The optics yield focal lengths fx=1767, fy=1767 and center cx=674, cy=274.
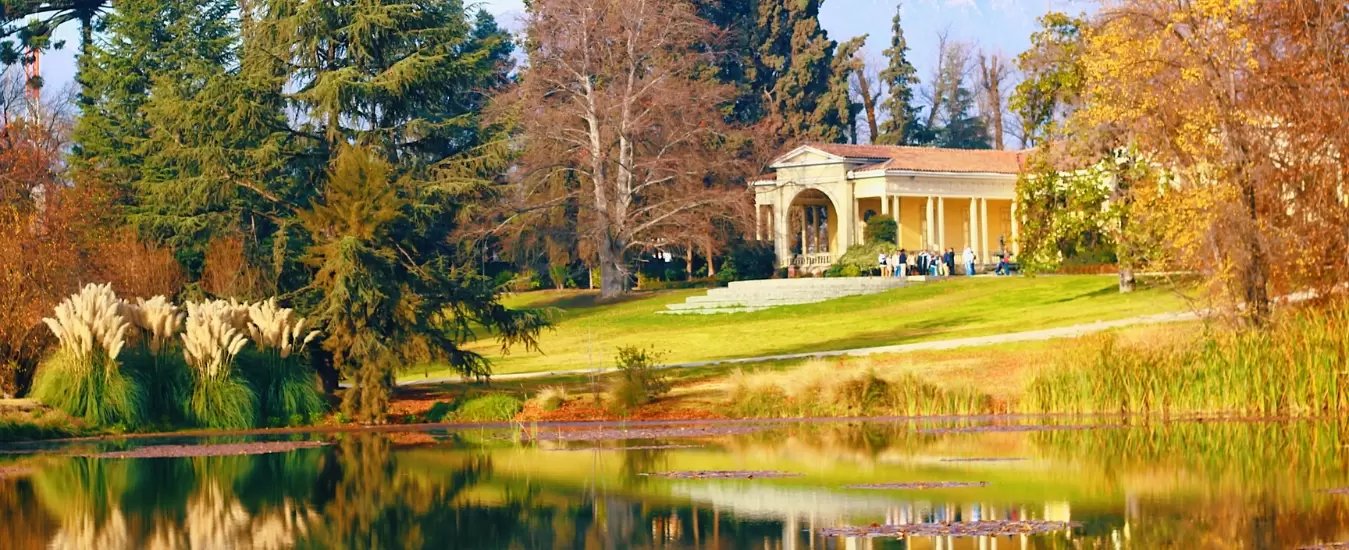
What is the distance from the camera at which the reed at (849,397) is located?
28.2 metres

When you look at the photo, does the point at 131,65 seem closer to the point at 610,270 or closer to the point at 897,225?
the point at 610,270

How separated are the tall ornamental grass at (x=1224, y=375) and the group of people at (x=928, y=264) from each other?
35.9m

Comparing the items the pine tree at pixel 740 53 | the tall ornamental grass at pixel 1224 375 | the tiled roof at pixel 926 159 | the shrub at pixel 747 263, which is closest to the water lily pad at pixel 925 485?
the tall ornamental grass at pixel 1224 375

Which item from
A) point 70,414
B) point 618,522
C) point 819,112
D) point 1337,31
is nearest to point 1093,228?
point 1337,31

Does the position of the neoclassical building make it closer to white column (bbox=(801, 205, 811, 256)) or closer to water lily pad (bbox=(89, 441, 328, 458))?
white column (bbox=(801, 205, 811, 256))

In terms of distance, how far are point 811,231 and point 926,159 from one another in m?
14.3

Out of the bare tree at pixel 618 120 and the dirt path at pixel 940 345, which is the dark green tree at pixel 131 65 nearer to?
the bare tree at pixel 618 120

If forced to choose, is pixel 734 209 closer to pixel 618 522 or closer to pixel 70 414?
pixel 70 414

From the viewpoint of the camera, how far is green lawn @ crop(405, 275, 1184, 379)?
4200 cm

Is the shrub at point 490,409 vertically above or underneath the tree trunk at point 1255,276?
underneath

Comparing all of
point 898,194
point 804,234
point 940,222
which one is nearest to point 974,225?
point 940,222

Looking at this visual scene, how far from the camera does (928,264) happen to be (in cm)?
6644

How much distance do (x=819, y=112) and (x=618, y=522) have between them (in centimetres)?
7168

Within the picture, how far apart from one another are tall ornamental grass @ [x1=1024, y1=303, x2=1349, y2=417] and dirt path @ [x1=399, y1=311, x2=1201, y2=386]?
898cm
